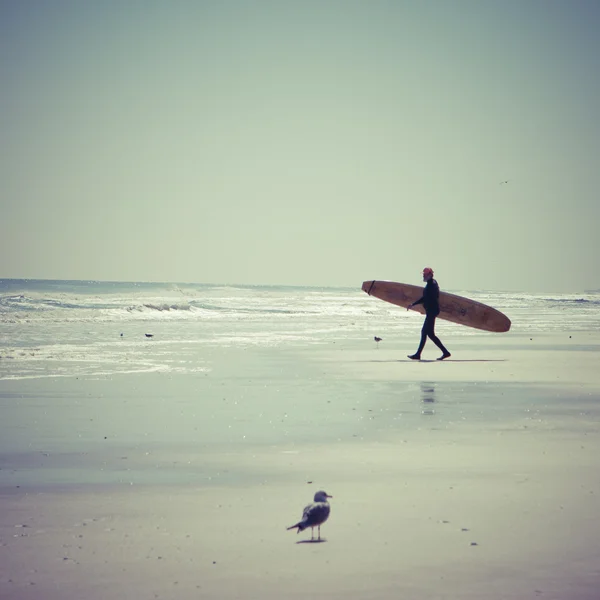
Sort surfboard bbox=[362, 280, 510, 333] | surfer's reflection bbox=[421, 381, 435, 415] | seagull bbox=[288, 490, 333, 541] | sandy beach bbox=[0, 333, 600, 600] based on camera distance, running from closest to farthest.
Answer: sandy beach bbox=[0, 333, 600, 600]
seagull bbox=[288, 490, 333, 541]
surfer's reflection bbox=[421, 381, 435, 415]
surfboard bbox=[362, 280, 510, 333]

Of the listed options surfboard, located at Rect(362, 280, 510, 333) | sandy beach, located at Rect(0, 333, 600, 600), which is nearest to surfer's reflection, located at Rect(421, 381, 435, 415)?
sandy beach, located at Rect(0, 333, 600, 600)

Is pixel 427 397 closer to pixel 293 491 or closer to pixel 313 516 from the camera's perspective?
pixel 293 491

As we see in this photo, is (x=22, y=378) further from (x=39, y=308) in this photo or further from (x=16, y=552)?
(x=39, y=308)

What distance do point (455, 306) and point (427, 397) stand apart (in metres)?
12.0

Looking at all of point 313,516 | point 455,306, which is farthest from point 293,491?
point 455,306

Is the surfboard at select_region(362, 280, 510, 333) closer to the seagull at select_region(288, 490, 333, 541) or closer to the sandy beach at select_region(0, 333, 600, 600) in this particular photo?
the sandy beach at select_region(0, 333, 600, 600)

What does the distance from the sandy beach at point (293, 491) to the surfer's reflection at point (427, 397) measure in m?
0.06

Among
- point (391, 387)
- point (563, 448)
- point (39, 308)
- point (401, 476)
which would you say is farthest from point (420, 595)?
point (39, 308)

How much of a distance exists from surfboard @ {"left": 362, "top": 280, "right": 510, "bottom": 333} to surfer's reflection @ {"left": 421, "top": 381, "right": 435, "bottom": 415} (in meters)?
10.3

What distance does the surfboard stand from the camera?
2173 centimetres

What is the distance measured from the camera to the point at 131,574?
368 centimetres

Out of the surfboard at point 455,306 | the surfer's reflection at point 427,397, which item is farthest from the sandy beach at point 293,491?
the surfboard at point 455,306

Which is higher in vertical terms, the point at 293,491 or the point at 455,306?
the point at 455,306

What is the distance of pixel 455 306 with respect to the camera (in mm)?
21641
